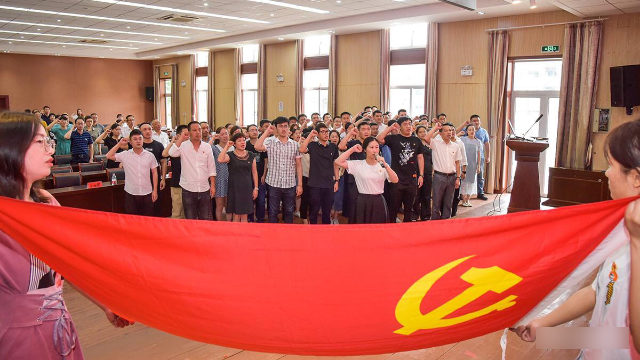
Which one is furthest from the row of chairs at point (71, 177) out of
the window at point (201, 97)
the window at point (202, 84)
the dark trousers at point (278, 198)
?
the window at point (201, 97)

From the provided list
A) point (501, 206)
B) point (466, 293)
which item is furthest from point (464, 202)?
point (466, 293)

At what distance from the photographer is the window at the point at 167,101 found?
2455cm

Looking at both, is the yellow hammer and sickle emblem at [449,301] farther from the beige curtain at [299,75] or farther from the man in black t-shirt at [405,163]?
the beige curtain at [299,75]

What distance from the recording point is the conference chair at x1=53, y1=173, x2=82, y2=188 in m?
7.13

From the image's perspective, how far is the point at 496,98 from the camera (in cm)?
1070

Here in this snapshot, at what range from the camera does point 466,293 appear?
1.61 metres

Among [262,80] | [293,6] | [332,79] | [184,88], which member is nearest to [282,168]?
[293,6]

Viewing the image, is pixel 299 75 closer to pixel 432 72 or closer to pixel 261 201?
pixel 432 72

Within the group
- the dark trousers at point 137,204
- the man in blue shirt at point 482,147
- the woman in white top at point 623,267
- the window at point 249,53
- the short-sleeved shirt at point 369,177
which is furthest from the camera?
the window at point 249,53

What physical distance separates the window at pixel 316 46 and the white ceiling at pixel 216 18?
3.18ft

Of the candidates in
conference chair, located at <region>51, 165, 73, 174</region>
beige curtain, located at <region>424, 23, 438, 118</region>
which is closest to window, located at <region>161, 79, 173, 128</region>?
beige curtain, located at <region>424, 23, 438, 118</region>

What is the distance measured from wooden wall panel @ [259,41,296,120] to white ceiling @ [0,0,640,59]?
863mm

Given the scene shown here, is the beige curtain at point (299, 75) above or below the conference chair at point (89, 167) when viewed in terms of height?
above

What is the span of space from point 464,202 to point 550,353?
610cm
